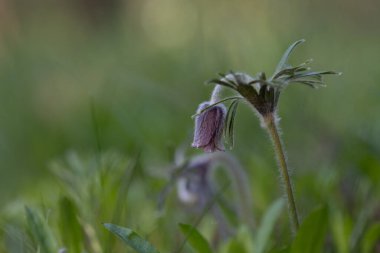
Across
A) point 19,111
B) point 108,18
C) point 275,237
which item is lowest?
point 275,237

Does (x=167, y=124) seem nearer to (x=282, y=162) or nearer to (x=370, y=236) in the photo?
(x=370, y=236)

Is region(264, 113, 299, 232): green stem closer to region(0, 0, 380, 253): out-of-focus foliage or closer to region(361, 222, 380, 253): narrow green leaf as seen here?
region(0, 0, 380, 253): out-of-focus foliage

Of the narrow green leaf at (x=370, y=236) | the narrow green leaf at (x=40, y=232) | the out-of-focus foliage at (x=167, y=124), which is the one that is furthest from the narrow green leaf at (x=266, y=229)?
the narrow green leaf at (x=40, y=232)

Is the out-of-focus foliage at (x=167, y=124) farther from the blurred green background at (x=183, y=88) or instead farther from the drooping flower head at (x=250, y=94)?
the drooping flower head at (x=250, y=94)

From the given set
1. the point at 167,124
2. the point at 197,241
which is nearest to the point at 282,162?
the point at 197,241

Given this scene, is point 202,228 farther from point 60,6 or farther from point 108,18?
point 60,6

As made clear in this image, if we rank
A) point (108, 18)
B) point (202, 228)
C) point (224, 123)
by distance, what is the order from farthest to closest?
point (108, 18) → point (202, 228) → point (224, 123)

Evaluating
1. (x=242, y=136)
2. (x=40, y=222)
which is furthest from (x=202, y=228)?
(x=242, y=136)
